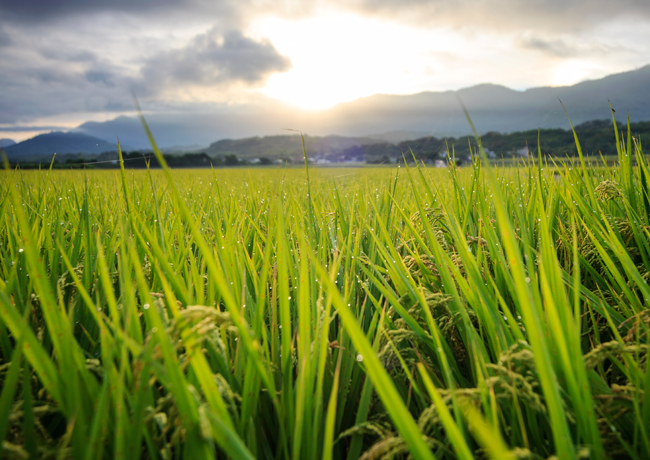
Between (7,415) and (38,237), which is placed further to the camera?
(38,237)

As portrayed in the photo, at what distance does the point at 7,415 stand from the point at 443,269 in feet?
2.57

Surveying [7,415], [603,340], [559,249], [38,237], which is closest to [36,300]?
[38,237]

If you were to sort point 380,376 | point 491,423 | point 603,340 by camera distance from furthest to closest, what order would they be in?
point 603,340 → point 491,423 → point 380,376

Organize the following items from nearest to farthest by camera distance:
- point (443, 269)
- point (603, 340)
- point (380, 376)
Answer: point (380, 376)
point (443, 269)
point (603, 340)

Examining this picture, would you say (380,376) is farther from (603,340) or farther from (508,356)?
(603,340)

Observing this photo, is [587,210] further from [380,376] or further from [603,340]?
[380,376]

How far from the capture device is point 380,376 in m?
0.38

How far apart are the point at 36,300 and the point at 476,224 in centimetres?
150

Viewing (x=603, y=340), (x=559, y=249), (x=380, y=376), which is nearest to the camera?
(x=380, y=376)

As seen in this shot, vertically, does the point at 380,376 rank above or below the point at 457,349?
above

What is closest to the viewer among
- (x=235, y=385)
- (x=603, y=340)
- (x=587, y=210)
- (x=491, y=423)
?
(x=491, y=423)

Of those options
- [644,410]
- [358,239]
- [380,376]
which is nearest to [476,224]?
[358,239]

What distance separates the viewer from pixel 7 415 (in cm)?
41

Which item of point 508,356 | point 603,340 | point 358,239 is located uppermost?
point 358,239
